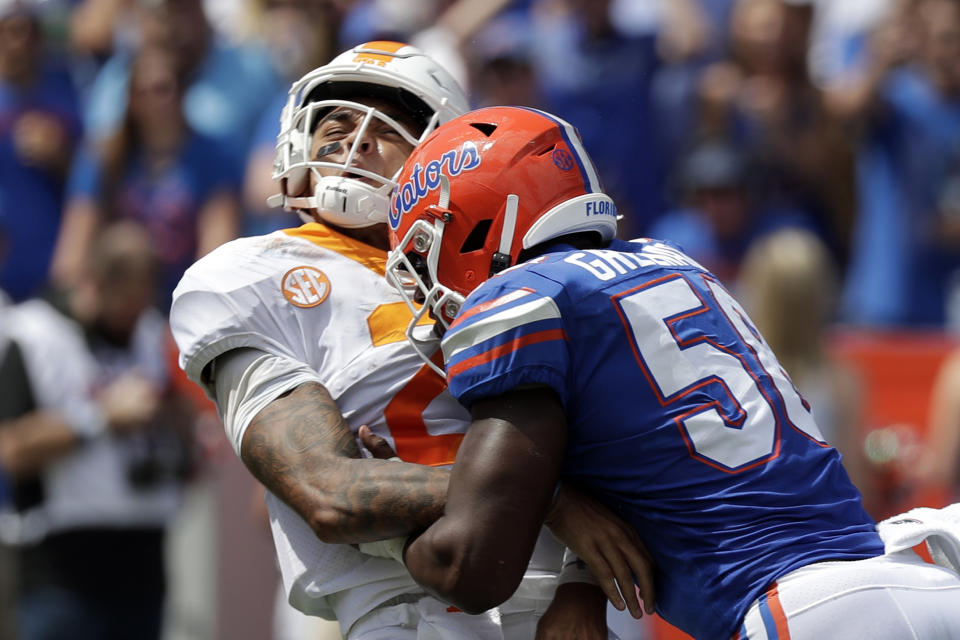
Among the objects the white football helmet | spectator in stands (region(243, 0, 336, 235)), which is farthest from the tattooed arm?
spectator in stands (region(243, 0, 336, 235))

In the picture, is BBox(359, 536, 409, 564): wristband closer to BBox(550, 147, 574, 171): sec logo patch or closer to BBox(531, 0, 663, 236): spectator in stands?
BBox(550, 147, 574, 171): sec logo patch

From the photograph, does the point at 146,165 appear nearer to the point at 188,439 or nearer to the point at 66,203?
the point at 66,203

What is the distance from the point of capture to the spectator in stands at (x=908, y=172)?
7.43 metres

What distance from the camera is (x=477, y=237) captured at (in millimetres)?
3031

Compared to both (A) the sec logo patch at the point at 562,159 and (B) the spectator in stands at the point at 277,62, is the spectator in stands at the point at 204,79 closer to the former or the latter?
(B) the spectator in stands at the point at 277,62

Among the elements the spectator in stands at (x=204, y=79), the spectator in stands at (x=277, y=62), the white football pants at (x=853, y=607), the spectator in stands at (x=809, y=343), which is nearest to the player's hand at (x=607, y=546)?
the white football pants at (x=853, y=607)

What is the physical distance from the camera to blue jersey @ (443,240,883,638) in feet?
8.98

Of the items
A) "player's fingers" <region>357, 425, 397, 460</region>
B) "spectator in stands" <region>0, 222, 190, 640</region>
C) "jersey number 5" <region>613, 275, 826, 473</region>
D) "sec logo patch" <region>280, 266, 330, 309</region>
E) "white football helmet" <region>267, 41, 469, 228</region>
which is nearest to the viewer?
"jersey number 5" <region>613, 275, 826, 473</region>

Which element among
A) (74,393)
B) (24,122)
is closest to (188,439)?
(74,393)

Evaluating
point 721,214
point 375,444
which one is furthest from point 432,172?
point 721,214

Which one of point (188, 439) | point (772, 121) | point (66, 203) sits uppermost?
point (772, 121)

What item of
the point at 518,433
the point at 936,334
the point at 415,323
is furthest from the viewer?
the point at 936,334

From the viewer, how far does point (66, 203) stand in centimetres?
795

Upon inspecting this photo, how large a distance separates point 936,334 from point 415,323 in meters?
4.75
